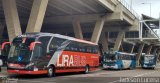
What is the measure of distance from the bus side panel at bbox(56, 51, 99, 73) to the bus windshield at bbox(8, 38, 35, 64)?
3.47m

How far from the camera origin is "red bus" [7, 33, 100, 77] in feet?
66.9

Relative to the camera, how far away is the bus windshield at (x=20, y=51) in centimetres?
2041

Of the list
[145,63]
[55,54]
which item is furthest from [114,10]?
[55,54]

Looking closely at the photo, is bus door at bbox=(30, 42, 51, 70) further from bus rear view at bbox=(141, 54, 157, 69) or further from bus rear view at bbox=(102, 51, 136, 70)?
bus rear view at bbox=(141, 54, 157, 69)

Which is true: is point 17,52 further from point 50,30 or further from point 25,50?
point 50,30

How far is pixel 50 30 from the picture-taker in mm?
58812

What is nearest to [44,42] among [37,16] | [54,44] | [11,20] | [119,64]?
[54,44]

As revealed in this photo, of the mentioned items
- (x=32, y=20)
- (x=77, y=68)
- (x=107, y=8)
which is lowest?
(x=77, y=68)

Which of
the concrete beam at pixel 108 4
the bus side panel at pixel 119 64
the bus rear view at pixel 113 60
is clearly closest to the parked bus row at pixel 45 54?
the concrete beam at pixel 108 4

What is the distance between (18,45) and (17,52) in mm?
473

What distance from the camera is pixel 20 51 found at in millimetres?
20719

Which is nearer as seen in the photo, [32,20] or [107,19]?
[32,20]

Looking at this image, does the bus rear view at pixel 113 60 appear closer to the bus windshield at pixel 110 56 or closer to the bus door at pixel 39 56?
the bus windshield at pixel 110 56

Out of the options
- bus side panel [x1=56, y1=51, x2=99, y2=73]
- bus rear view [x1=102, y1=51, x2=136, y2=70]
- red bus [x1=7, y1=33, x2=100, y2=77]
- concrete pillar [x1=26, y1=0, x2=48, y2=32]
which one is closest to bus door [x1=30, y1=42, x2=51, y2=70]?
red bus [x1=7, y1=33, x2=100, y2=77]
